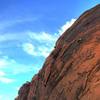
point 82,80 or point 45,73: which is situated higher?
point 45,73

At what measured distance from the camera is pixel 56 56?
37.2m

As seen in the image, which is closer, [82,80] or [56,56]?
[82,80]

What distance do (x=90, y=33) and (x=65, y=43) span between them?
574cm

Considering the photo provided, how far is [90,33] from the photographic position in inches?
1270

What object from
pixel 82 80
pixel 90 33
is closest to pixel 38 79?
pixel 90 33

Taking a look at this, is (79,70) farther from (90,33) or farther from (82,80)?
(90,33)

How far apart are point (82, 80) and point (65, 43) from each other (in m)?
10.3

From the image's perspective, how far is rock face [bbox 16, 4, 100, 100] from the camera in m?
27.3

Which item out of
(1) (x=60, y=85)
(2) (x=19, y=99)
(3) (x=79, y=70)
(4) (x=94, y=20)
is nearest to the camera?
(3) (x=79, y=70)

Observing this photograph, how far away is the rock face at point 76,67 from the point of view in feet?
89.5

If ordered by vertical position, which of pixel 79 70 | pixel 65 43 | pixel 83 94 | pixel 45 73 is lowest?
pixel 83 94

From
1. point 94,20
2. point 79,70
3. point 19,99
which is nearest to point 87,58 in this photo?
point 79,70

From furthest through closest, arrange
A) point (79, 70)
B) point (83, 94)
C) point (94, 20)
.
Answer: point (94, 20) < point (79, 70) < point (83, 94)

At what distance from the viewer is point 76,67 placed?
29828 mm
